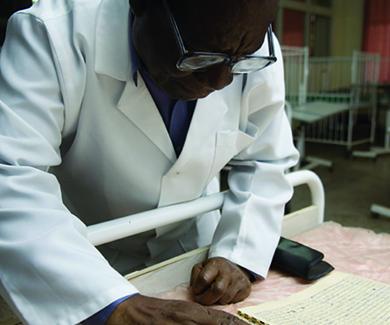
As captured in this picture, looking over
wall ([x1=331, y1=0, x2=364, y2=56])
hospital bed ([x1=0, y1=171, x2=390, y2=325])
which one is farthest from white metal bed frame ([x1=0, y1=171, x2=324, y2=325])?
wall ([x1=331, y1=0, x2=364, y2=56])

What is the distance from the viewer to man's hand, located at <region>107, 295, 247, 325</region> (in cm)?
61

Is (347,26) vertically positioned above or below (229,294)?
above

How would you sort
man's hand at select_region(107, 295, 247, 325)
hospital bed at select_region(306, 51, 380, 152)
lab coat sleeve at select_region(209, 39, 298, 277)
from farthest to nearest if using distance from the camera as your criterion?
1. hospital bed at select_region(306, 51, 380, 152)
2. lab coat sleeve at select_region(209, 39, 298, 277)
3. man's hand at select_region(107, 295, 247, 325)

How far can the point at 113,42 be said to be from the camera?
2.62 feet

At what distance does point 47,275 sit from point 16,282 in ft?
0.17

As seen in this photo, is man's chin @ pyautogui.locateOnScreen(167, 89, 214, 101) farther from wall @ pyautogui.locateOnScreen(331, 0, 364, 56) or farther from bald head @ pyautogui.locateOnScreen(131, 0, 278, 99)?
wall @ pyautogui.locateOnScreen(331, 0, 364, 56)

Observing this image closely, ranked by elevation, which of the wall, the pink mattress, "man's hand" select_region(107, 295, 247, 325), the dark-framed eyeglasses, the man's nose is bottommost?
the pink mattress

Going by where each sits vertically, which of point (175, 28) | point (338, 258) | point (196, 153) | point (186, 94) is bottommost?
point (338, 258)

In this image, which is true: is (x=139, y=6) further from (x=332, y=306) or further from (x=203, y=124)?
(x=332, y=306)

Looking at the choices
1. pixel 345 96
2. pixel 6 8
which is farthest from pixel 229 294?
pixel 345 96

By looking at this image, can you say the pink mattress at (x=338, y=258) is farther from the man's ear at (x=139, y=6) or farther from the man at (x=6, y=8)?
the man at (x=6, y=8)

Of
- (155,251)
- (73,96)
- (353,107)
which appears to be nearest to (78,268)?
(73,96)

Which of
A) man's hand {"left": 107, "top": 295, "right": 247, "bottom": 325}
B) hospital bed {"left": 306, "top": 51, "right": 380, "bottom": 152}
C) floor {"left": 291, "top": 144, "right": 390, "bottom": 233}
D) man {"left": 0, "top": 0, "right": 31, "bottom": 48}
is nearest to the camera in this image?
man's hand {"left": 107, "top": 295, "right": 247, "bottom": 325}

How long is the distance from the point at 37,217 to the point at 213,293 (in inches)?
13.1
